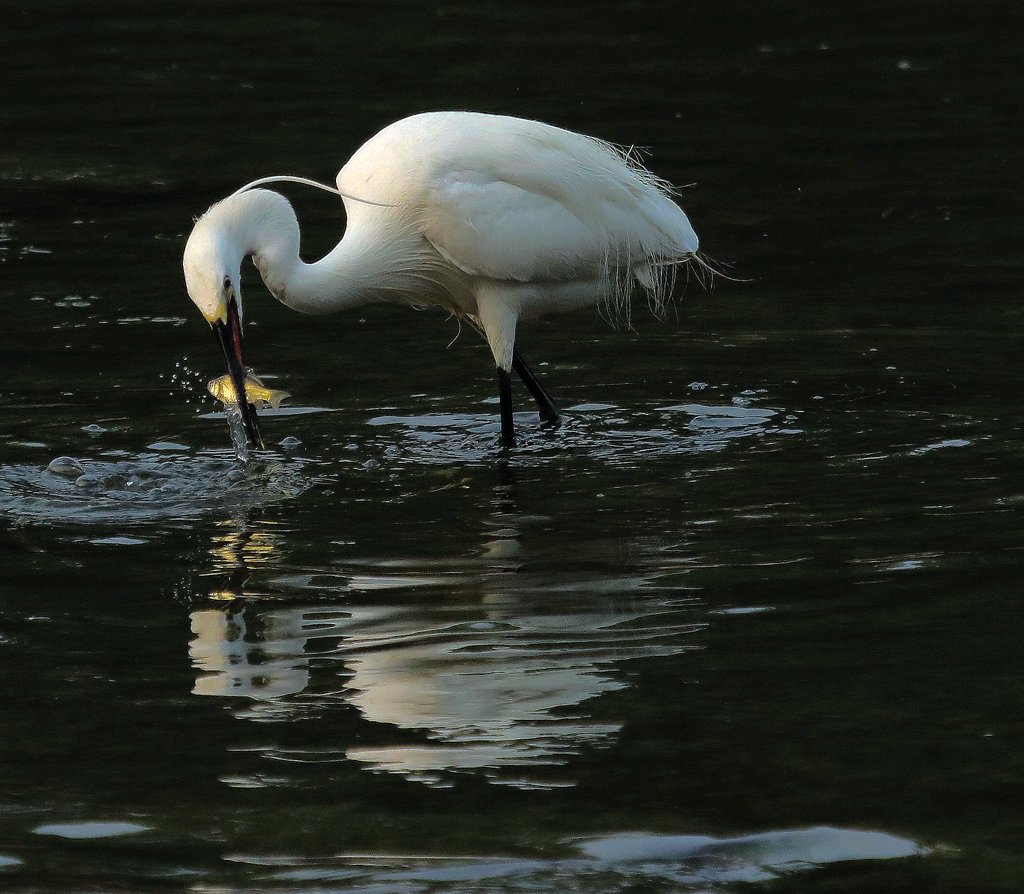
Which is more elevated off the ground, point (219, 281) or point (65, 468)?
point (219, 281)

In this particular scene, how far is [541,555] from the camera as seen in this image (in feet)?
21.7

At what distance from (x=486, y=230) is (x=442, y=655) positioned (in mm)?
3381

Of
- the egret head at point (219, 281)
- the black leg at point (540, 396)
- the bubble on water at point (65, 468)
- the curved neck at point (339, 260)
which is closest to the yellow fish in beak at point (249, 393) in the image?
the egret head at point (219, 281)

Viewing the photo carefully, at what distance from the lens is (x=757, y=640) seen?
551cm

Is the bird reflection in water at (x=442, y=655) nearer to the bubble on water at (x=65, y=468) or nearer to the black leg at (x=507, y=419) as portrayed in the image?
the bubble on water at (x=65, y=468)

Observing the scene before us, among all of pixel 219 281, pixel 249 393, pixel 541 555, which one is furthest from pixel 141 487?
pixel 541 555

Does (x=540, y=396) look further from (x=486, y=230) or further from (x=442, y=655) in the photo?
(x=442, y=655)

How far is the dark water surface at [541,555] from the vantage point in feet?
14.1

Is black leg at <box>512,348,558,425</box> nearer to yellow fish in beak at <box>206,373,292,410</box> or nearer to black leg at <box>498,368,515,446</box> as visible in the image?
black leg at <box>498,368,515,446</box>

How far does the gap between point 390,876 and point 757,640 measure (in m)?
1.81

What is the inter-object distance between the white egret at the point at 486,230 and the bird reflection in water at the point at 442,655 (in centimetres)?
207

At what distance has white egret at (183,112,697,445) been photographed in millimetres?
8383

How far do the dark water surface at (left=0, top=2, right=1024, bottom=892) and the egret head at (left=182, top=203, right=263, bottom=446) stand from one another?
0.63m

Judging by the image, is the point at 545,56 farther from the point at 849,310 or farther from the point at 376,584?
the point at 376,584
